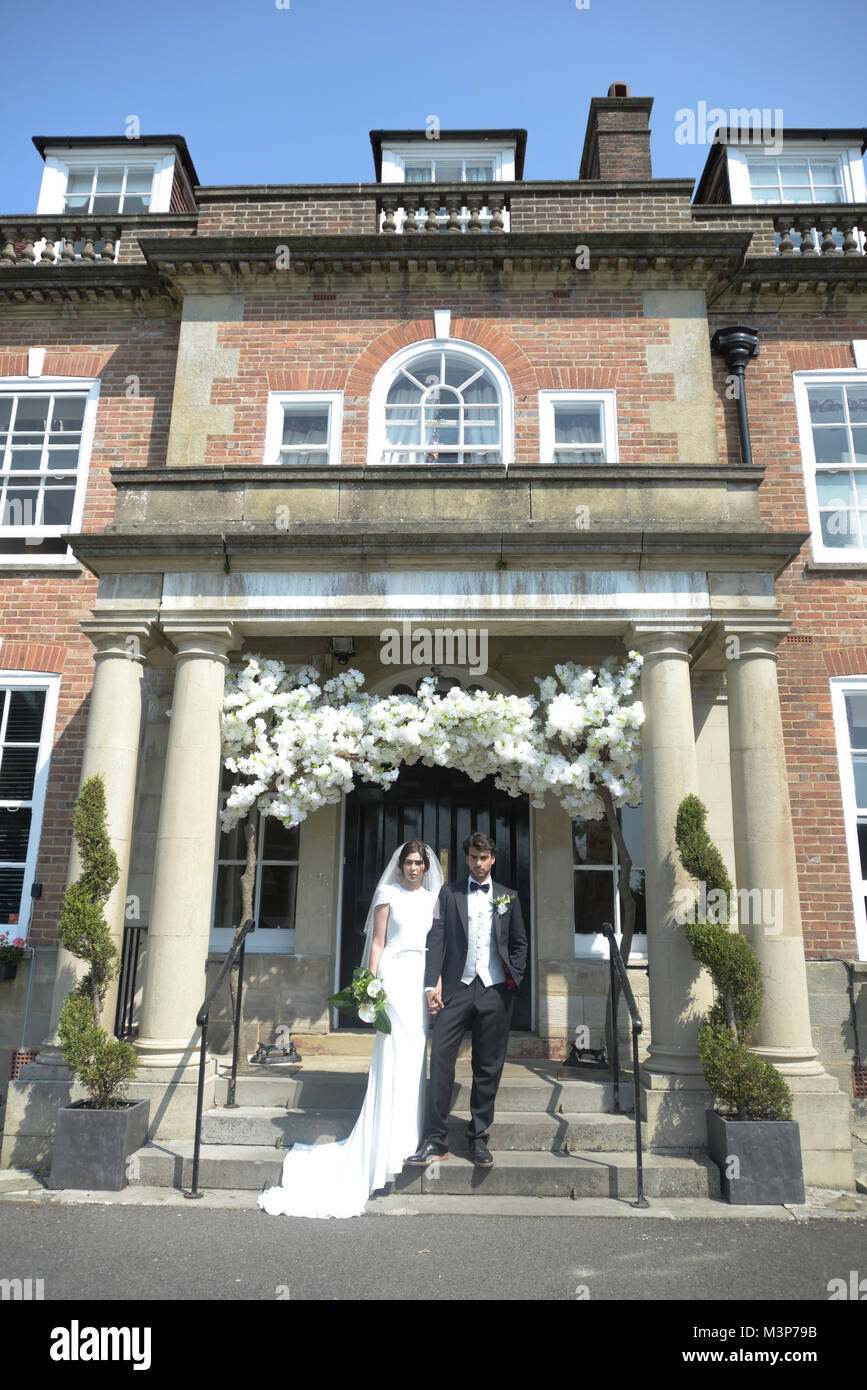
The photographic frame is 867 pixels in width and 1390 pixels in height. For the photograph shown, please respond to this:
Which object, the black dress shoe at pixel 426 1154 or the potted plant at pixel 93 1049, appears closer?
the black dress shoe at pixel 426 1154

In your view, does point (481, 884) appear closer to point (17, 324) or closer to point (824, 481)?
point (824, 481)

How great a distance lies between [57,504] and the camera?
33.9 ft

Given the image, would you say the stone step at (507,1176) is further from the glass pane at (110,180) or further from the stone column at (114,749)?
the glass pane at (110,180)

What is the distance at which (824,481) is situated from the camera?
1003 cm

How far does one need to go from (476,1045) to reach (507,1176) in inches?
32.8

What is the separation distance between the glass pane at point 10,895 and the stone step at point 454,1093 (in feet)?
11.1

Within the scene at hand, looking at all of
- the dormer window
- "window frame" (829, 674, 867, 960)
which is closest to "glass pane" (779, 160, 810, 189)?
"window frame" (829, 674, 867, 960)

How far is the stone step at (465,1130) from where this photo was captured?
6445 millimetres

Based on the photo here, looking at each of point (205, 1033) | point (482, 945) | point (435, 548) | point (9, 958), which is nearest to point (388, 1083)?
point (482, 945)

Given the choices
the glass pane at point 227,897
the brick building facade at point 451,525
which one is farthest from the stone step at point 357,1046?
the glass pane at point 227,897

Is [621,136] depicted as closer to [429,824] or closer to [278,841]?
[429,824]
